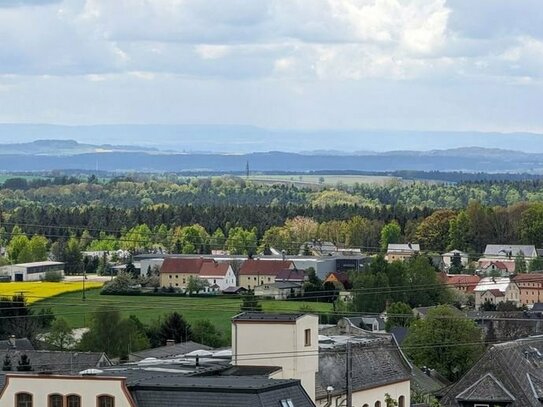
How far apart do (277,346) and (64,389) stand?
24.6ft

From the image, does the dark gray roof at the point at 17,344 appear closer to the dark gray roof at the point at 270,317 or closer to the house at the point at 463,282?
the dark gray roof at the point at 270,317

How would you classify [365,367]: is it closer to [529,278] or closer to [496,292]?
[496,292]

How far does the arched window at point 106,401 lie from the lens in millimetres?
37688

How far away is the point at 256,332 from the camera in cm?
4456

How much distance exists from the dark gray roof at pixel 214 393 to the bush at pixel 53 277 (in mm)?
116277

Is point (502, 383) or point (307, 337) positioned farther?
point (502, 383)

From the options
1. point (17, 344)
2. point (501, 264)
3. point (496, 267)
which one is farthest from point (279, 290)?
point (17, 344)

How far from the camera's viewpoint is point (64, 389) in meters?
38.2

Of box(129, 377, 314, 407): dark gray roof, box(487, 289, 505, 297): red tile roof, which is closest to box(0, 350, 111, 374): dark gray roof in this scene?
box(129, 377, 314, 407): dark gray roof

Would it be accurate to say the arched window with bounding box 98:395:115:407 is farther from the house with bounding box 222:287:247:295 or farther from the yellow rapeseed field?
the house with bounding box 222:287:247:295

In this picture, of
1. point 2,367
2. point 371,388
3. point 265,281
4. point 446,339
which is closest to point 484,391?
point 371,388

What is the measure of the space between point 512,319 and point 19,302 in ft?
98.4

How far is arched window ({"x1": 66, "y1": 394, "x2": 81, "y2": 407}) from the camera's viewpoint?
3803 centimetres

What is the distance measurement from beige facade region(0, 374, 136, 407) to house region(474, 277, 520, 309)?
10199 cm
